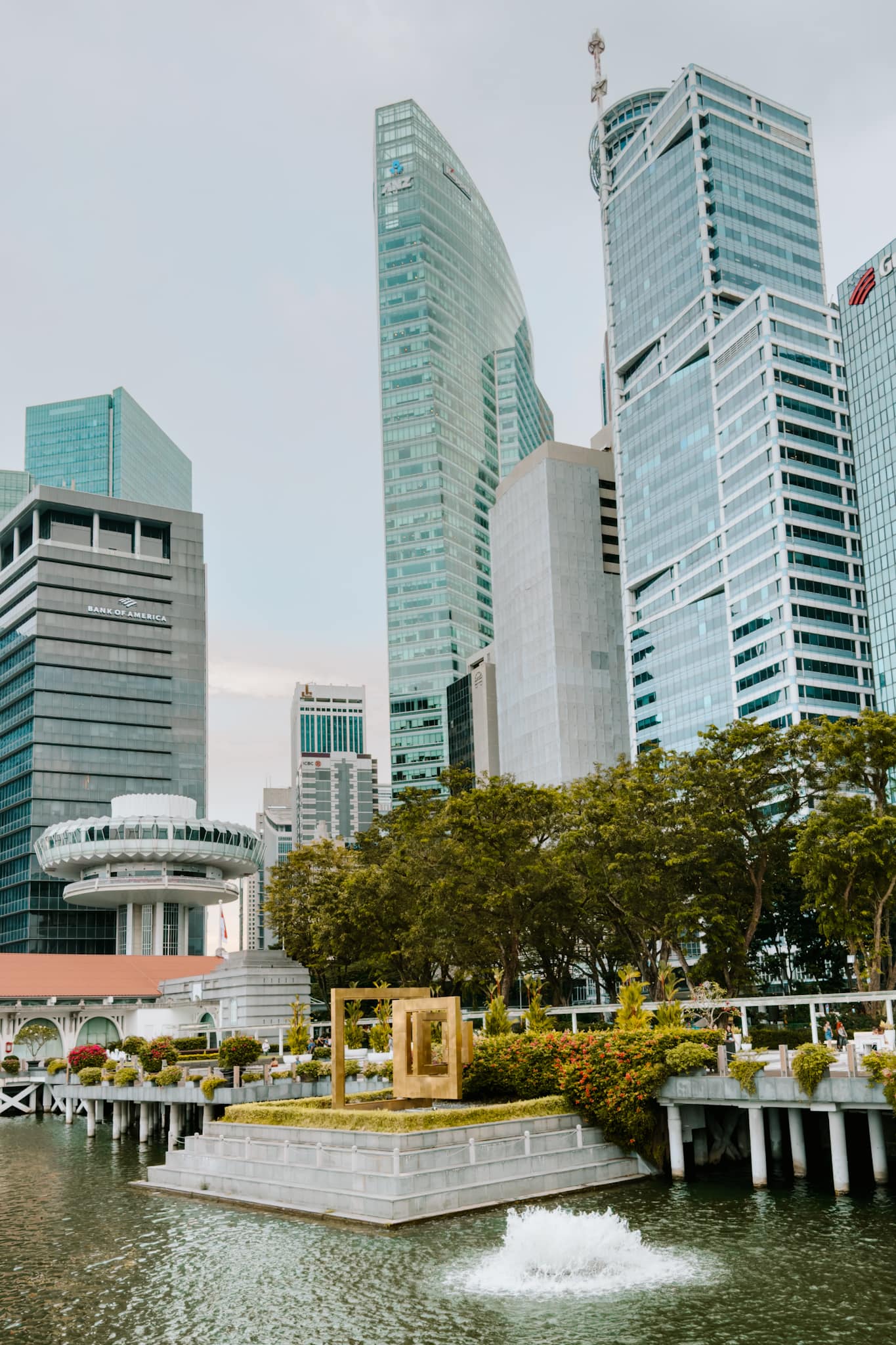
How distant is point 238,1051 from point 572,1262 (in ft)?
104

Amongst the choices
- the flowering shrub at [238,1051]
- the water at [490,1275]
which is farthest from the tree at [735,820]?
the water at [490,1275]

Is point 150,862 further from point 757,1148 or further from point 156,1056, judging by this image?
point 757,1148

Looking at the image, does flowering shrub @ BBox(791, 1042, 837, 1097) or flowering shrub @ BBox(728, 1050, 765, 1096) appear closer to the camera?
flowering shrub @ BBox(791, 1042, 837, 1097)

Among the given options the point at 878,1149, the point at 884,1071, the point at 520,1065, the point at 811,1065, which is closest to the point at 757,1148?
the point at 878,1149

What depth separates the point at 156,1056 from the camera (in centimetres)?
6962

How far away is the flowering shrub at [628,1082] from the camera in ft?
138

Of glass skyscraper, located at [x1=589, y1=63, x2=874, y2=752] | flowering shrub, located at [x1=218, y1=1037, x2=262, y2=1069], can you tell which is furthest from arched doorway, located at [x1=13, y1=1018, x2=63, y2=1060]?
glass skyscraper, located at [x1=589, y1=63, x2=874, y2=752]

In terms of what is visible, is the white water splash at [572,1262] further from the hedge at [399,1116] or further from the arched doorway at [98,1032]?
the arched doorway at [98,1032]

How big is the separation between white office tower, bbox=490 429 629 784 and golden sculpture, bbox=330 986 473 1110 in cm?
12463

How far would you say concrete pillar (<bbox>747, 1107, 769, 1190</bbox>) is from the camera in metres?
39.2

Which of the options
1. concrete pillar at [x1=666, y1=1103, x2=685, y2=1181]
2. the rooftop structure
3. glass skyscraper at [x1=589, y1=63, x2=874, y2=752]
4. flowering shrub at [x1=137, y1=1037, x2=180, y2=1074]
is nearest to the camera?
concrete pillar at [x1=666, y1=1103, x2=685, y2=1181]

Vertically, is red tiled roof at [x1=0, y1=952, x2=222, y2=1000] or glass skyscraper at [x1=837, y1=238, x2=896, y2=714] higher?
glass skyscraper at [x1=837, y1=238, x2=896, y2=714]

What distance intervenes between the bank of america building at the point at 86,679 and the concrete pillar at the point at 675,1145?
148 m

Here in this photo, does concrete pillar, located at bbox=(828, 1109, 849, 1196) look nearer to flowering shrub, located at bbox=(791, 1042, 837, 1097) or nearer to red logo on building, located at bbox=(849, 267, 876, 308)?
flowering shrub, located at bbox=(791, 1042, 837, 1097)
